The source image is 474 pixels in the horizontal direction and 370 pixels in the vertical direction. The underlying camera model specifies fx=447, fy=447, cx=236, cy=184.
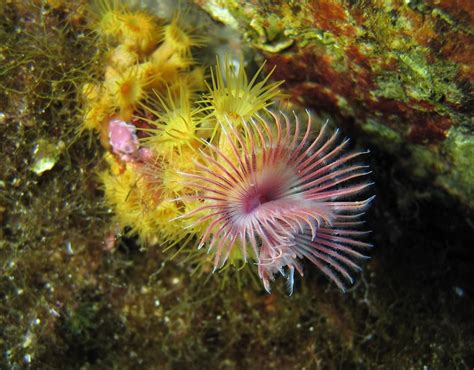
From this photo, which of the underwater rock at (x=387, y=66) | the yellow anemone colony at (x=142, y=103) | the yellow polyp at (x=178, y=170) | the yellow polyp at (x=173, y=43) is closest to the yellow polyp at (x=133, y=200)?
the yellow anemone colony at (x=142, y=103)

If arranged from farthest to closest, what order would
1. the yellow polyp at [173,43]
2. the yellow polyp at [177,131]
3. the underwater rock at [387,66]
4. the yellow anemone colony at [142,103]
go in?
the yellow polyp at [173,43] < the yellow anemone colony at [142,103] < the yellow polyp at [177,131] < the underwater rock at [387,66]

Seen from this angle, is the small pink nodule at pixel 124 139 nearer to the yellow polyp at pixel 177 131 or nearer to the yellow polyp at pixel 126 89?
the yellow polyp at pixel 126 89

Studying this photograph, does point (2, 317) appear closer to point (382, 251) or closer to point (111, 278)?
point (111, 278)

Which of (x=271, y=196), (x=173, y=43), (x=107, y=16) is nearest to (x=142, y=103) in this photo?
(x=173, y=43)

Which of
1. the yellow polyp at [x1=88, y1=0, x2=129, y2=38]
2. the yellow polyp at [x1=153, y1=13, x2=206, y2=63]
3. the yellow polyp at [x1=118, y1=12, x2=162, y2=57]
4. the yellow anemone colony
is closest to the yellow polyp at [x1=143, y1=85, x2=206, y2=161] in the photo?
the yellow anemone colony

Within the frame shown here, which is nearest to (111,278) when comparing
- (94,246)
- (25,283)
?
(94,246)

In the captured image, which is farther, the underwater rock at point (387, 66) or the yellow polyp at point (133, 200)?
the yellow polyp at point (133, 200)

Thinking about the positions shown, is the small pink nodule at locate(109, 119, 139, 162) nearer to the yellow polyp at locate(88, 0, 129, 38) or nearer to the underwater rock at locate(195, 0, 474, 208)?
the yellow polyp at locate(88, 0, 129, 38)

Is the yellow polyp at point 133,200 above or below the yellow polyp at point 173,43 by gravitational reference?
below
